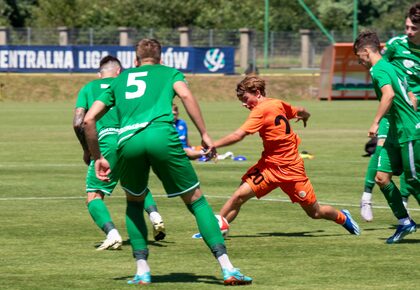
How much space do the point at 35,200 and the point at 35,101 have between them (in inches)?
1481

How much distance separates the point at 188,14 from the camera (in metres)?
94.9

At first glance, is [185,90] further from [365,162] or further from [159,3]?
[159,3]

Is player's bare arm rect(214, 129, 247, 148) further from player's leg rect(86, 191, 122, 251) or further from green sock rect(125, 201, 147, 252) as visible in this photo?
player's leg rect(86, 191, 122, 251)

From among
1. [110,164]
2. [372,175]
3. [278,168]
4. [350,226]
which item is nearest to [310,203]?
[278,168]

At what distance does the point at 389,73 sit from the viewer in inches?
473

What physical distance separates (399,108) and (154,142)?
3687mm

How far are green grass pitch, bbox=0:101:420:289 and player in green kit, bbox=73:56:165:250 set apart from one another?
0.27 m

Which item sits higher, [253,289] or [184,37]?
[253,289]

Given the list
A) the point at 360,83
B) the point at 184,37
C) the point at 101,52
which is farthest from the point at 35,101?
the point at 184,37

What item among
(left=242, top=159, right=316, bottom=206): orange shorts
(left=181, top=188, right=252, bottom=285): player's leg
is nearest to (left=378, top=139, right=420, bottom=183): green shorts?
(left=242, top=159, right=316, bottom=206): orange shorts

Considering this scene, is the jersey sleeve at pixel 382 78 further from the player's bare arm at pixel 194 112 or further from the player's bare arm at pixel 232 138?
the player's bare arm at pixel 194 112

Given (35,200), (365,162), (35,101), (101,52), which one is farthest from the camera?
(101,52)

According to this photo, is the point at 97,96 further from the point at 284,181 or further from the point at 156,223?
the point at 284,181

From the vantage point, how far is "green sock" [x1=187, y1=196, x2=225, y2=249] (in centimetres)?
943
